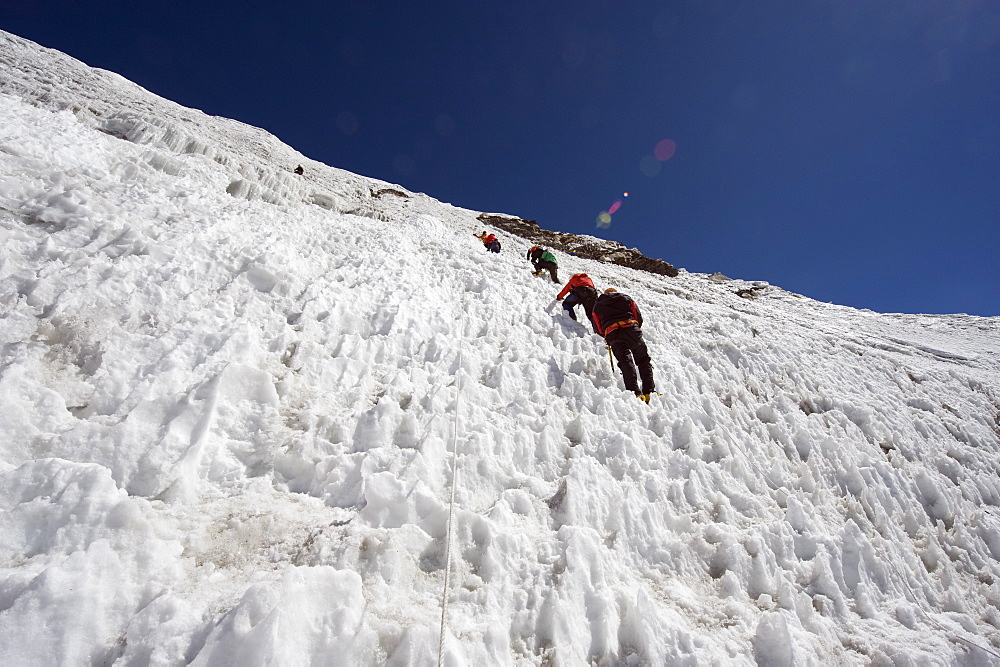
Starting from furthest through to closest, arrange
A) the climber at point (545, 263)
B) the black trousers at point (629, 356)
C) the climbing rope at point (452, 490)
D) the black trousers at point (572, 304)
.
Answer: the climber at point (545, 263) → the black trousers at point (572, 304) → the black trousers at point (629, 356) → the climbing rope at point (452, 490)

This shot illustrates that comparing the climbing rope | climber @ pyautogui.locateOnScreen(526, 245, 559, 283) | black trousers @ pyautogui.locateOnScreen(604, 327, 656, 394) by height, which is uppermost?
climber @ pyautogui.locateOnScreen(526, 245, 559, 283)

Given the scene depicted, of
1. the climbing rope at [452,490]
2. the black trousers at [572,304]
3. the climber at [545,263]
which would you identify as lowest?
the climbing rope at [452,490]

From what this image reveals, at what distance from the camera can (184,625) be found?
2.05m

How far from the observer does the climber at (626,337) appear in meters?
5.75

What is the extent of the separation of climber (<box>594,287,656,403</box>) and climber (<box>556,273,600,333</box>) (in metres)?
1.13

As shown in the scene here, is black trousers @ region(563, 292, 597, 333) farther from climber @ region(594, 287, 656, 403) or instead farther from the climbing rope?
the climbing rope

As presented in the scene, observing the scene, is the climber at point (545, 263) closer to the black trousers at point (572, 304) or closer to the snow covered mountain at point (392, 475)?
the black trousers at point (572, 304)

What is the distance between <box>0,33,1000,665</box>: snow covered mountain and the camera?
2289mm

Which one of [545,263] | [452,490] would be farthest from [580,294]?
[452,490]

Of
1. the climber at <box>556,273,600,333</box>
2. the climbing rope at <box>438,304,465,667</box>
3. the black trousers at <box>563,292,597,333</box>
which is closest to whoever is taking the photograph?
the climbing rope at <box>438,304,465,667</box>

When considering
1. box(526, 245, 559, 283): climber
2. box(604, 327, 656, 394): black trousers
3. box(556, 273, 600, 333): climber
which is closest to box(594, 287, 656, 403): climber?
box(604, 327, 656, 394): black trousers

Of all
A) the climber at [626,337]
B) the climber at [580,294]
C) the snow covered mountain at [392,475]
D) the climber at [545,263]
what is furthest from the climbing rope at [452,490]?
the climber at [545,263]

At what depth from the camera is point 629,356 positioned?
6.10m

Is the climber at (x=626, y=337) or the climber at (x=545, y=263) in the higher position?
the climber at (x=545, y=263)
